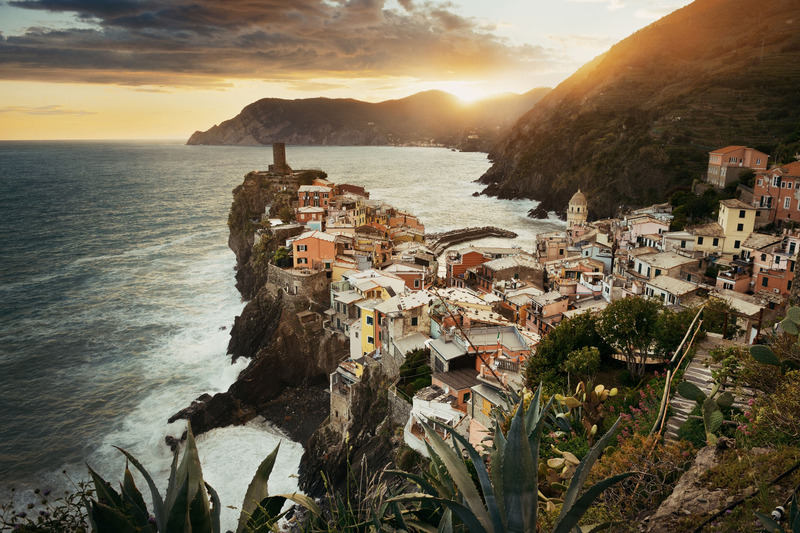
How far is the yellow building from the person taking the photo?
2755 cm

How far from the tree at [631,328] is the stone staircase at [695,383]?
1.33 metres

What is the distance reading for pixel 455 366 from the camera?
16312mm

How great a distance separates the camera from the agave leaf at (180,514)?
2.90 m

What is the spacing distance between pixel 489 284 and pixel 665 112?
48.5 m

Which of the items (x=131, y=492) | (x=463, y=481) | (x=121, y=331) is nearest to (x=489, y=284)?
(x=121, y=331)

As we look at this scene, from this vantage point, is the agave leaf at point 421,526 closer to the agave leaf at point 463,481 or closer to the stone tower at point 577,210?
the agave leaf at point 463,481

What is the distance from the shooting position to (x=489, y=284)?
1205 inches

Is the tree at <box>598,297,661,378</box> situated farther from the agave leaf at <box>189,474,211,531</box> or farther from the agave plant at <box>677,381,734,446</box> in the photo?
the agave leaf at <box>189,474,211,531</box>

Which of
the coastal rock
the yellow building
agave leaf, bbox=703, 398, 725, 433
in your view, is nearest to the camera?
agave leaf, bbox=703, 398, 725, 433

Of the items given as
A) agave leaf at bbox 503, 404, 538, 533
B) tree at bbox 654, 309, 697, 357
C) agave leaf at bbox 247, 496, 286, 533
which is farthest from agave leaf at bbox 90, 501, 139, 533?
tree at bbox 654, 309, 697, 357

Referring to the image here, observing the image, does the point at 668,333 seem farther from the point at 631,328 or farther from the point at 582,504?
the point at 582,504

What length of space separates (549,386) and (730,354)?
395 cm

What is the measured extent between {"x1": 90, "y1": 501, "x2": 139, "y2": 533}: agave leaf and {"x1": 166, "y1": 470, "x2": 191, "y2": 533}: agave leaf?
0.79ft

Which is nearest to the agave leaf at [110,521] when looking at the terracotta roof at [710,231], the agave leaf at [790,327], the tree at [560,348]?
the agave leaf at [790,327]
